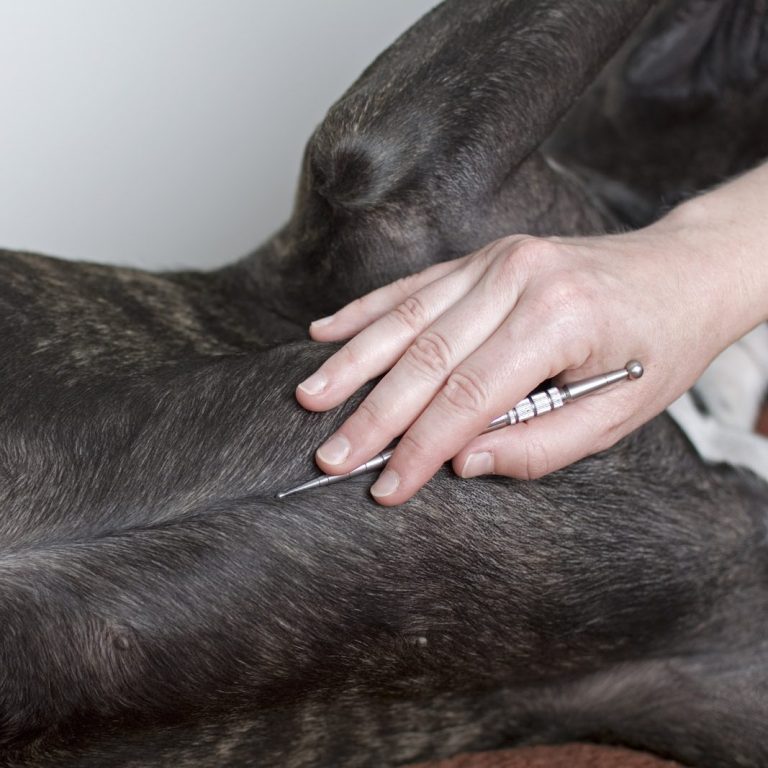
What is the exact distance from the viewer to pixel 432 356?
2.57 feet

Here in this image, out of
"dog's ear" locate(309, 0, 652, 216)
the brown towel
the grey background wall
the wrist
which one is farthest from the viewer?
the grey background wall

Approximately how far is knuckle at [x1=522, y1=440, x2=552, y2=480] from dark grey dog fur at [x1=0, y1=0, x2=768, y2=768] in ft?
0.17

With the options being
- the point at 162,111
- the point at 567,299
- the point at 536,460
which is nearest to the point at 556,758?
the point at 536,460

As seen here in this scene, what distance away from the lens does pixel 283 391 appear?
2.84 feet

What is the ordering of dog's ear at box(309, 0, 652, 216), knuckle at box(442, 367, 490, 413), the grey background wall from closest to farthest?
1. knuckle at box(442, 367, 490, 413)
2. dog's ear at box(309, 0, 652, 216)
3. the grey background wall

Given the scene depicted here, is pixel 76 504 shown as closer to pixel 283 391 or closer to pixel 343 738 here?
pixel 283 391

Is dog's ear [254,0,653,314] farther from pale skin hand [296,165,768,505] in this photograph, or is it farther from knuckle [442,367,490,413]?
knuckle [442,367,490,413]

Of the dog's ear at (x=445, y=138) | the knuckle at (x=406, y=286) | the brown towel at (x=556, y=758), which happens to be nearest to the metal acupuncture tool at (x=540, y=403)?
the knuckle at (x=406, y=286)

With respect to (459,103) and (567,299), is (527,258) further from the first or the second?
(459,103)

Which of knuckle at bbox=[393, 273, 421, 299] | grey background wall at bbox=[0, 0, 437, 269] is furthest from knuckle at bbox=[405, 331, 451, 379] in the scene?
grey background wall at bbox=[0, 0, 437, 269]

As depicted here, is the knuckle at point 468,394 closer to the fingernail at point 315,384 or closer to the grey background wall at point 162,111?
the fingernail at point 315,384

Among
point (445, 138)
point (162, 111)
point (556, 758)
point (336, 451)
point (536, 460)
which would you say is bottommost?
point (556, 758)

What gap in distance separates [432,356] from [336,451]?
0.32ft

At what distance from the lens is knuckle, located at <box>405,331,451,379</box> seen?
78 centimetres
